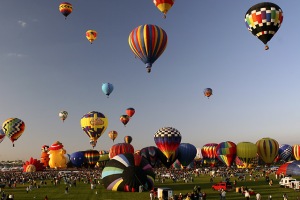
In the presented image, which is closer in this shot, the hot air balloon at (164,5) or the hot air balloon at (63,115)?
the hot air balloon at (164,5)

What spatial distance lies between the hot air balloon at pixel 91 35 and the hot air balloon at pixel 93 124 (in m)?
13.1

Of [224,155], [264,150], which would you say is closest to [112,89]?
[224,155]

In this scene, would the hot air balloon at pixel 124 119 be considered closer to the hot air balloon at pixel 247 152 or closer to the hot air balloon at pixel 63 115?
the hot air balloon at pixel 63 115

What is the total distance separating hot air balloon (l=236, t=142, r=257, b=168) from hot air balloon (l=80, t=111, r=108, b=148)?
996 inches

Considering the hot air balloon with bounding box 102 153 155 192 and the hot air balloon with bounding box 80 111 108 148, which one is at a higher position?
the hot air balloon with bounding box 80 111 108 148

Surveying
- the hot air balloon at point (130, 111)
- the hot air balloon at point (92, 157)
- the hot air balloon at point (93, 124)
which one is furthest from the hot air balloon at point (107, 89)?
the hot air balloon at point (92, 157)

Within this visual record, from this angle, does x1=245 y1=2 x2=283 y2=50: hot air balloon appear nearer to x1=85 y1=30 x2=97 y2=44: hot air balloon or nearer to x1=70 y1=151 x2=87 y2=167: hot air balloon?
x1=85 y1=30 x2=97 y2=44: hot air balloon

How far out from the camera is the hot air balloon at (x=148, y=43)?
37969mm

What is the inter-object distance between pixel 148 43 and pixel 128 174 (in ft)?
51.3

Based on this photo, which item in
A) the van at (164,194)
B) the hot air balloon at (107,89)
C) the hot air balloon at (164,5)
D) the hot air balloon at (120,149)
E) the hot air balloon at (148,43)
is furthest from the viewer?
the hot air balloon at (107,89)

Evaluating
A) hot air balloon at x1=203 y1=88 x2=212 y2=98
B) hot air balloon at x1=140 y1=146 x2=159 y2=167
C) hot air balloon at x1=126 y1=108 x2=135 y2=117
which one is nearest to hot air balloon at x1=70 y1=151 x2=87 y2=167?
hot air balloon at x1=126 y1=108 x2=135 y2=117

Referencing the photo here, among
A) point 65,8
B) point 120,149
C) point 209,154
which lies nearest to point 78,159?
point 120,149

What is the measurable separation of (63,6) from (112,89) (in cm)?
1740

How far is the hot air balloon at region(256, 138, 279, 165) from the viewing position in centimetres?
6194
